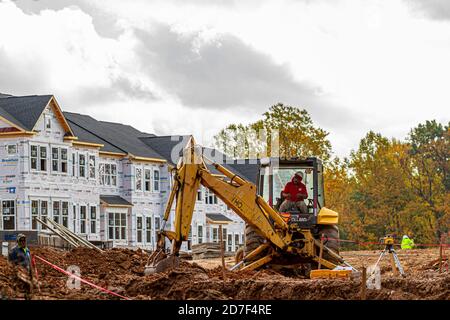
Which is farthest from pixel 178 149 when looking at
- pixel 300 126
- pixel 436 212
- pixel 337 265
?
pixel 337 265

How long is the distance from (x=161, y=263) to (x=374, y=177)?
50.7m

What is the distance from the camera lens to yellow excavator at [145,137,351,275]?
2645 cm

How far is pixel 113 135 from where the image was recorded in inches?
2778

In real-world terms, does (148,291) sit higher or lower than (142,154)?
lower

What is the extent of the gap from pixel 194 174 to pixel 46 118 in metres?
32.5

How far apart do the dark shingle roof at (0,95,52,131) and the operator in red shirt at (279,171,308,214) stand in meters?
30.0

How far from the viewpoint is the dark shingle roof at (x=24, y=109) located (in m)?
57.1

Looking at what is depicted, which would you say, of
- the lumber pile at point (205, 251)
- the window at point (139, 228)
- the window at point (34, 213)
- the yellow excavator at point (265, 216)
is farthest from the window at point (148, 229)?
the yellow excavator at point (265, 216)

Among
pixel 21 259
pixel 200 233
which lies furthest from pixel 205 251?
pixel 21 259

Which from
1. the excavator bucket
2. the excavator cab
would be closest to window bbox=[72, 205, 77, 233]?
the excavator cab

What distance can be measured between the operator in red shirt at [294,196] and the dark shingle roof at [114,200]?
35.7 m

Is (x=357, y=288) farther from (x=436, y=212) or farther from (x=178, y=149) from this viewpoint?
(x=436, y=212)

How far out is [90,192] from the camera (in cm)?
6197

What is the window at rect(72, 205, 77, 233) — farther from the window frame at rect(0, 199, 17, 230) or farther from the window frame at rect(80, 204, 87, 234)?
the window frame at rect(0, 199, 17, 230)
